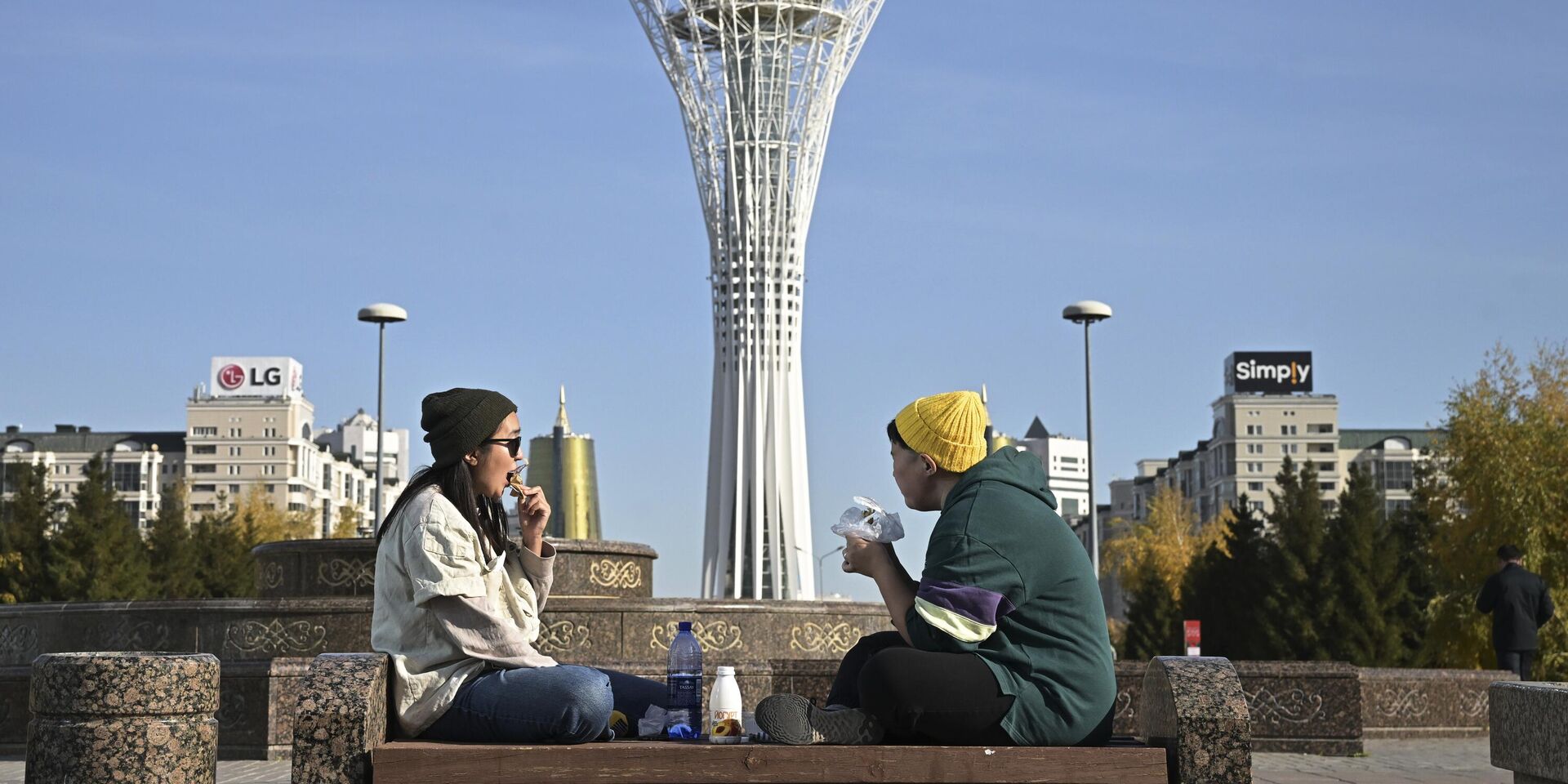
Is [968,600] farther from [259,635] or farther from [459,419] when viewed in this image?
[259,635]

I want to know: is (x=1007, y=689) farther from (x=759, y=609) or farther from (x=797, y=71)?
(x=797, y=71)

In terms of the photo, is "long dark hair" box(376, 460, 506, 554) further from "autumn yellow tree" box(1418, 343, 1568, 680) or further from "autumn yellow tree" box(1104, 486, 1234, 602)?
"autumn yellow tree" box(1104, 486, 1234, 602)

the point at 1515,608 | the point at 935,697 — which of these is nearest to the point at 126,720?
the point at 935,697

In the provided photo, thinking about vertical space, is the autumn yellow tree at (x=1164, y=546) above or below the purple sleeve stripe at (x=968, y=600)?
above

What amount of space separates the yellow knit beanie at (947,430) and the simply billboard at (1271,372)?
144 m

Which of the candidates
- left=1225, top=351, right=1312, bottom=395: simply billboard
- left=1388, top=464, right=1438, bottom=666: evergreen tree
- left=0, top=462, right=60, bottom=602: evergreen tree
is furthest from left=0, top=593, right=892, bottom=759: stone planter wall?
left=1225, top=351, right=1312, bottom=395: simply billboard

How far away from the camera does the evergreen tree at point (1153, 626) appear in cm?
5956

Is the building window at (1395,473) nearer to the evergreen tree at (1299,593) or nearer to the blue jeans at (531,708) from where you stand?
the evergreen tree at (1299,593)

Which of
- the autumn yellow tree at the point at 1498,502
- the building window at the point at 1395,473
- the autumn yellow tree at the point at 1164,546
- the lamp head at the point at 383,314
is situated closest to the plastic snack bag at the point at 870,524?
the autumn yellow tree at the point at 1498,502

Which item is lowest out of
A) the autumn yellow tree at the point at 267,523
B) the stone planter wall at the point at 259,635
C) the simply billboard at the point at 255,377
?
the stone planter wall at the point at 259,635

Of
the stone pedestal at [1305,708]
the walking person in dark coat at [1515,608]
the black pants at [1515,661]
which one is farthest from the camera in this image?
the black pants at [1515,661]

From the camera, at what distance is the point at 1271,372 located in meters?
146

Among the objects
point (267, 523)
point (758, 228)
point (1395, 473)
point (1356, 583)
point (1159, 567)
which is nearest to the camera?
Answer: point (1356, 583)

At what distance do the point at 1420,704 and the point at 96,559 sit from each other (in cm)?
3588
